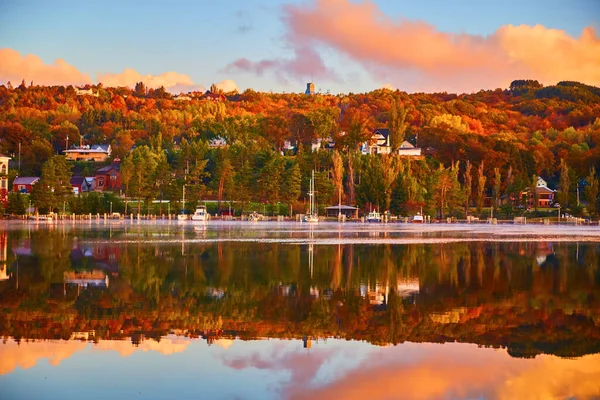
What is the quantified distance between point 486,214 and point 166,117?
8356 centimetres

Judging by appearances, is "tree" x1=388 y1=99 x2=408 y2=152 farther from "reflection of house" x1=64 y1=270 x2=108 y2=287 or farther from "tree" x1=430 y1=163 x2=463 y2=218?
"reflection of house" x1=64 y1=270 x2=108 y2=287

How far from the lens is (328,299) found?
21016mm

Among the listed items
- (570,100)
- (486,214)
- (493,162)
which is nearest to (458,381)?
(486,214)

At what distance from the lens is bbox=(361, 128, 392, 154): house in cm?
13175

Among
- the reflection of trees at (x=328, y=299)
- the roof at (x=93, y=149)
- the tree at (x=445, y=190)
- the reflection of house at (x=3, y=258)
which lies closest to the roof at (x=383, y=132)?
the tree at (x=445, y=190)

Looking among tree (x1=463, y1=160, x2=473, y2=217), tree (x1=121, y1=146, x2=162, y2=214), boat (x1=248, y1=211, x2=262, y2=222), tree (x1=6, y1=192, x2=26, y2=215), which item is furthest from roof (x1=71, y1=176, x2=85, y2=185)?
tree (x1=463, y1=160, x2=473, y2=217)

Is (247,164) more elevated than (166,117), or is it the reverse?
(166,117)

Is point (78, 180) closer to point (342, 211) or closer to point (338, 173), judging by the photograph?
point (342, 211)

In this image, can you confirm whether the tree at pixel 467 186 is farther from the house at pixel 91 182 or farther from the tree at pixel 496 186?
the house at pixel 91 182

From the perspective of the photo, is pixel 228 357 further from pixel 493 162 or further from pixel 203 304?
pixel 493 162

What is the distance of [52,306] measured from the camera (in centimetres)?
1922

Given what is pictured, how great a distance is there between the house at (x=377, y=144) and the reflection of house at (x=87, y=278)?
104 metres

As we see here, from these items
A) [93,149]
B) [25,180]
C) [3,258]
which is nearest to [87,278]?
[3,258]

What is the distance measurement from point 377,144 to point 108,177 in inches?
1806
